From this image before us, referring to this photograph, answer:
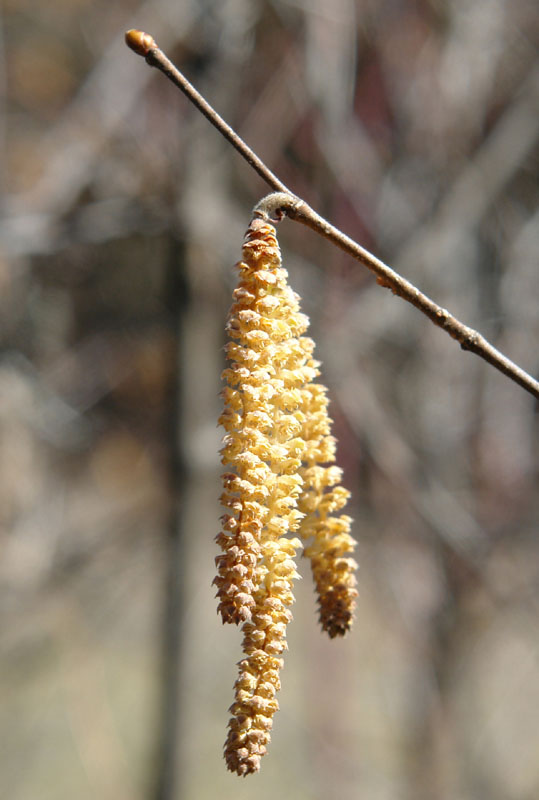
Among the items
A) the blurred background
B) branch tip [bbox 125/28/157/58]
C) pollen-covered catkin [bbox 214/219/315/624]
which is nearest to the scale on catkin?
pollen-covered catkin [bbox 214/219/315/624]

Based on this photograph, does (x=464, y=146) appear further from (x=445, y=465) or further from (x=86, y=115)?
(x=86, y=115)

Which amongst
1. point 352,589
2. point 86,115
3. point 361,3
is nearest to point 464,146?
point 361,3

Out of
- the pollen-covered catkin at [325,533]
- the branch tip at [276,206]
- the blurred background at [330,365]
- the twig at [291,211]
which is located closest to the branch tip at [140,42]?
the twig at [291,211]

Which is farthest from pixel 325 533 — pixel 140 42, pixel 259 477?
pixel 140 42

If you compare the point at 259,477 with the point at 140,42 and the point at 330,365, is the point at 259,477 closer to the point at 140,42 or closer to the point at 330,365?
the point at 140,42

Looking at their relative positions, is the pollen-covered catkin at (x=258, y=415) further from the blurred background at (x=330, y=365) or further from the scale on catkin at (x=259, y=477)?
the blurred background at (x=330, y=365)

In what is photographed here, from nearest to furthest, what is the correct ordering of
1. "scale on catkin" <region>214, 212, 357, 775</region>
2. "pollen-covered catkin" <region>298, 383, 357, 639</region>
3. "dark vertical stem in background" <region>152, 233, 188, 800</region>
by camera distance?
"scale on catkin" <region>214, 212, 357, 775</region> → "pollen-covered catkin" <region>298, 383, 357, 639</region> → "dark vertical stem in background" <region>152, 233, 188, 800</region>

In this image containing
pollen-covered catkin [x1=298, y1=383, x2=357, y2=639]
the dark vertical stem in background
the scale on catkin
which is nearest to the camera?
the scale on catkin

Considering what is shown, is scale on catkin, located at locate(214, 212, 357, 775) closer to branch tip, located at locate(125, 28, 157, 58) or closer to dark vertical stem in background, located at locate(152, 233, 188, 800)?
branch tip, located at locate(125, 28, 157, 58)
